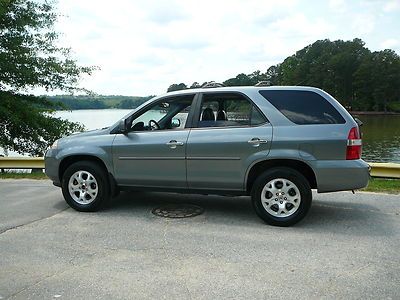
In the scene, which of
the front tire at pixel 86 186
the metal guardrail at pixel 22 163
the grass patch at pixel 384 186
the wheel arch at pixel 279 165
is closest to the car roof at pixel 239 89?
the wheel arch at pixel 279 165

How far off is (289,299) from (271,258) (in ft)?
2.95

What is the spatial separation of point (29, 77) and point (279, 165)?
11130mm

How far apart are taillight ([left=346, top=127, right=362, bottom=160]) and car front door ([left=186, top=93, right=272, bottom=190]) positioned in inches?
38.2

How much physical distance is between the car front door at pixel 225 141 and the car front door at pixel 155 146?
18 cm

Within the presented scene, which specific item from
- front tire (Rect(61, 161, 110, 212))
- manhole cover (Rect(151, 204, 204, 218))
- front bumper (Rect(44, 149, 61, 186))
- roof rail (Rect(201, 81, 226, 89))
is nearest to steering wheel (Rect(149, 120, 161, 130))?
roof rail (Rect(201, 81, 226, 89))

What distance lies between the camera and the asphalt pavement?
11.9 ft

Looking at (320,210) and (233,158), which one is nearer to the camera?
(233,158)

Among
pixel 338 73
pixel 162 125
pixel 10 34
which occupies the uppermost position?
pixel 338 73

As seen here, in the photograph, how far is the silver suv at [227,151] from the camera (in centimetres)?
525

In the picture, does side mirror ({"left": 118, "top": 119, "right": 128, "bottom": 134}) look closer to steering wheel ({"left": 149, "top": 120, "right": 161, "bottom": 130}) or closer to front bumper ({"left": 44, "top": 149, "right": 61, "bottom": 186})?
steering wheel ({"left": 149, "top": 120, "right": 161, "bottom": 130})

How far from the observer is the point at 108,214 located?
20.0 ft

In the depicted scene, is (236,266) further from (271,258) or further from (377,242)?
(377,242)

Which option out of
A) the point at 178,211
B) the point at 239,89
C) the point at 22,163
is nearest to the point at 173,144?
the point at 178,211

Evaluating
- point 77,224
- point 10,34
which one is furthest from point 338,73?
point 77,224
